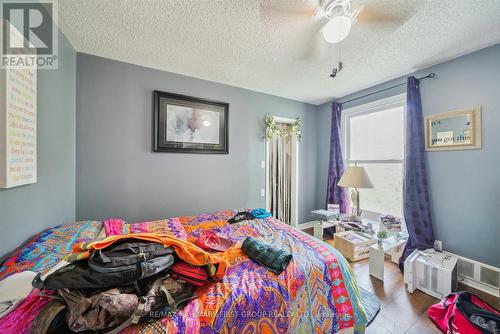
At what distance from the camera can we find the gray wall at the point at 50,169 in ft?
3.45

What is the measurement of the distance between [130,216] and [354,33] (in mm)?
3034

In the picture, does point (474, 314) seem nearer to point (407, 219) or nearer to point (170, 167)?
point (407, 219)

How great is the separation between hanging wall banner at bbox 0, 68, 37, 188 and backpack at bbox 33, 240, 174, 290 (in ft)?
2.24

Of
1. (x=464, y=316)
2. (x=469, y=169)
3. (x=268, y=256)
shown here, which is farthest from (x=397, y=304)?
(x=469, y=169)

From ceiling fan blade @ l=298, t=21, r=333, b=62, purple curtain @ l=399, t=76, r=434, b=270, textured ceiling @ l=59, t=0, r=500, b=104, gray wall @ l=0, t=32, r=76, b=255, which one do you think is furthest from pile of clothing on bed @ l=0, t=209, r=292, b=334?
purple curtain @ l=399, t=76, r=434, b=270

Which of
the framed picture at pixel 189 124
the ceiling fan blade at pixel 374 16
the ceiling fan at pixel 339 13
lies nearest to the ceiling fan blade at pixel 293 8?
the ceiling fan at pixel 339 13

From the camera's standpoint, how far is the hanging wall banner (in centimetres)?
94

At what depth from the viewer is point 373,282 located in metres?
1.90

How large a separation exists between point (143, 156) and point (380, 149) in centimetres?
337

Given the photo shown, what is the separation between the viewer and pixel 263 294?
932mm

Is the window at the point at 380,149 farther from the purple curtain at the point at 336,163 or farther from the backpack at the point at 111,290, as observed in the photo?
the backpack at the point at 111,290

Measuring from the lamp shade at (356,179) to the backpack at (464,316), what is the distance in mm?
1147

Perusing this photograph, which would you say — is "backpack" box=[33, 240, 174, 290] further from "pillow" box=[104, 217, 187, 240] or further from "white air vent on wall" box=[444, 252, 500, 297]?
"white air vent on wall" box=[444, 252, 500, 297]

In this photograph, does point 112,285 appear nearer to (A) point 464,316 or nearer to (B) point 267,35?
(B) point 267,35
